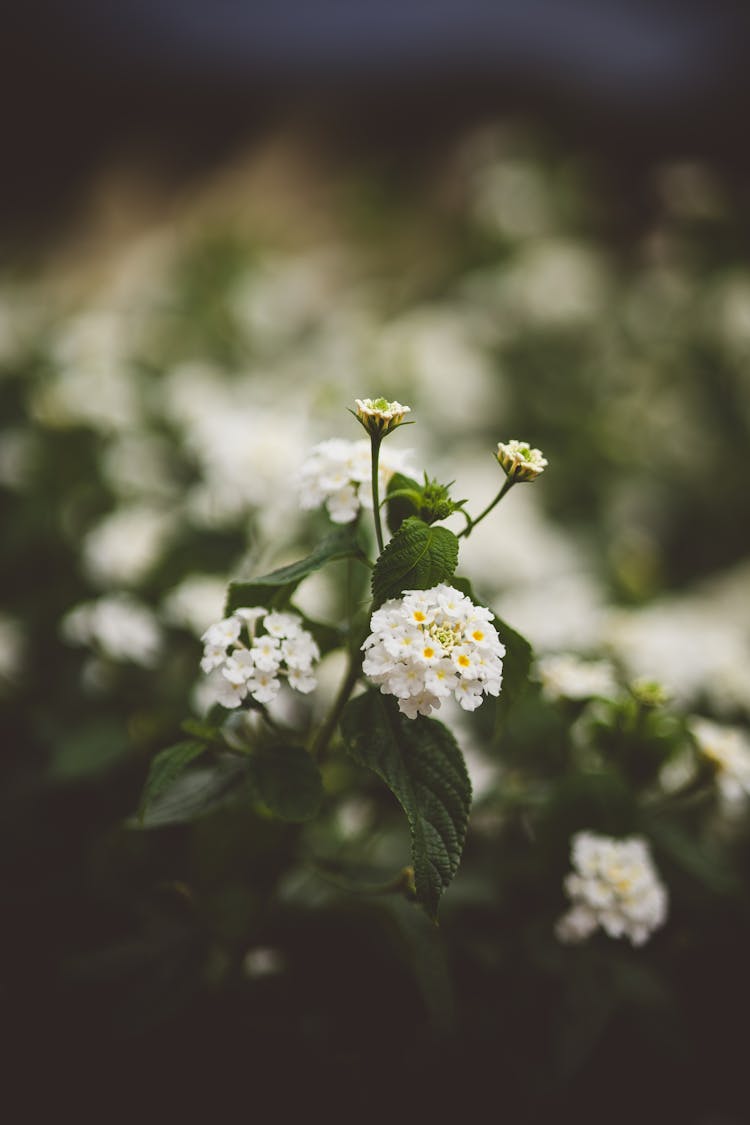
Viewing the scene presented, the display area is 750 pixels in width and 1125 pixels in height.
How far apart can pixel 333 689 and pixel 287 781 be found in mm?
542

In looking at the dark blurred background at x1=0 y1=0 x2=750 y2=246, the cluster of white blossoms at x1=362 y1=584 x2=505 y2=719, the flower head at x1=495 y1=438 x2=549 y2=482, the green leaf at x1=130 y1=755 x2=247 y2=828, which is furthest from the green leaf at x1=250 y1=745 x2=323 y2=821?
the dark blurred background at x1=0 y1=0 x2=750 y2=246

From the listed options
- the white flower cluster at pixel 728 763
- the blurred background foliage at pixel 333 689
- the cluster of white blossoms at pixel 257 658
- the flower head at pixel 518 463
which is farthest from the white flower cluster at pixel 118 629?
the white flower cluster at pixel 728 763

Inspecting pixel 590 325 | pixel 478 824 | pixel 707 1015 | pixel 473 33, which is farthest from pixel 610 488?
pixel 473 33

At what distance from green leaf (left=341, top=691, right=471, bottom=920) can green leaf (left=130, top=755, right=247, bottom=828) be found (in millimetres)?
178

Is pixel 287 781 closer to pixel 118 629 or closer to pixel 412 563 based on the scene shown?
pixel 412 563

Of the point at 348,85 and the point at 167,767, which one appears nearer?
the point at 167,767

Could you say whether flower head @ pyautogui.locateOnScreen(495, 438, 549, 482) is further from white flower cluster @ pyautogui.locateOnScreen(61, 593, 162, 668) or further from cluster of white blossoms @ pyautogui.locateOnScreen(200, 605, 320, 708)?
white flower cluster @ pyautogui.locateOnScreen(61, 593, 162, 668)

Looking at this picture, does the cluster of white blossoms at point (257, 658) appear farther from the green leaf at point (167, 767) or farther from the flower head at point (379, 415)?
the flower head at point (379, 415)

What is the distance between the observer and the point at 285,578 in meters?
0.76

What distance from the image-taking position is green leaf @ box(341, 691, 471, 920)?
0.71 m

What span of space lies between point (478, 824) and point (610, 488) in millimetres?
1320

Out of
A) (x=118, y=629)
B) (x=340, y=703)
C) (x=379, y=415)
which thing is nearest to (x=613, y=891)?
(x=340, y=703)

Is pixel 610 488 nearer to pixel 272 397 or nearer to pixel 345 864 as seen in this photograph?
pixel 272 397

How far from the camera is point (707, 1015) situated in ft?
3.85
